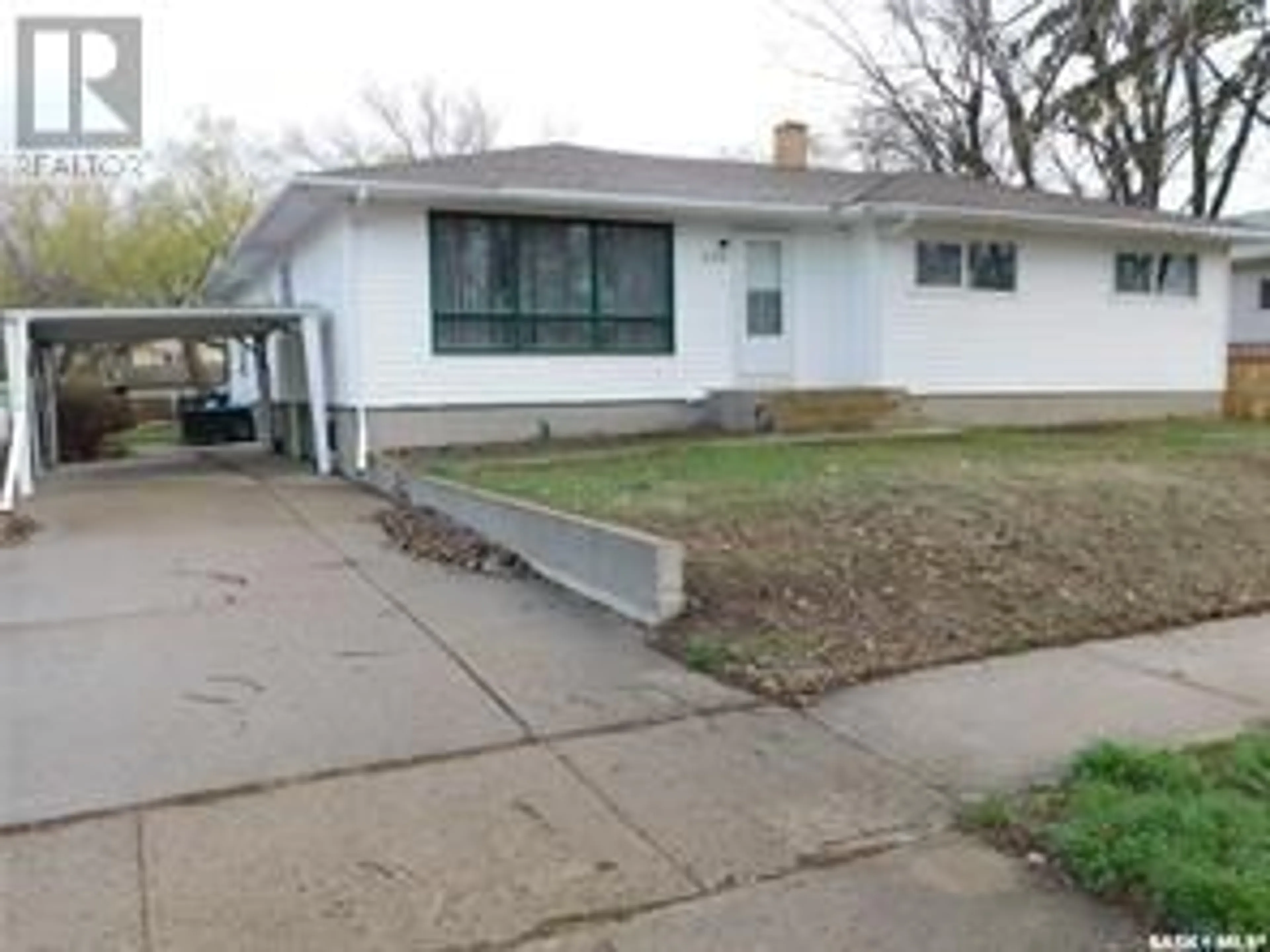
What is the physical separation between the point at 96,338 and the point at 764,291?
10847 millimetres

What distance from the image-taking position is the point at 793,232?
1748 cm

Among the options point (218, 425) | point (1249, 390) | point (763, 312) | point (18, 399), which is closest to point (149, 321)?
point (18, 399)

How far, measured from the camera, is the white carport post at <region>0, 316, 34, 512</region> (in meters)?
14.3

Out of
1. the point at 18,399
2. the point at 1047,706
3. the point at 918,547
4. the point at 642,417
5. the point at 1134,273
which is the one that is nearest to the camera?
the point at 1047,706

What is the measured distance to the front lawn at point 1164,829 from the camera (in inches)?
141

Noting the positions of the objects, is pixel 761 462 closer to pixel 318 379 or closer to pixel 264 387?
pixel 318 379

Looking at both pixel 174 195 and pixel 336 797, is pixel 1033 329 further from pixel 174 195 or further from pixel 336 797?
pixel 174 195

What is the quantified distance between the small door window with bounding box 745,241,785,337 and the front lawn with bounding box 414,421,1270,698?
4913mm

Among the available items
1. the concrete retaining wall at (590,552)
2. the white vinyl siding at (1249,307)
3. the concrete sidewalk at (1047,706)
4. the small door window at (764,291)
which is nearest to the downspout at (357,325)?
the concrete retaining wall at (590,552)

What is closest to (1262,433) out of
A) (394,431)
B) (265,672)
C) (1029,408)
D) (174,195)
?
(1029,408)

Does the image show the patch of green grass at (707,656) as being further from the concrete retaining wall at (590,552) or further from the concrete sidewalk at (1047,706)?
the concrete sidewalk at (1047,706)

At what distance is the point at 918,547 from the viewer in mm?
8188

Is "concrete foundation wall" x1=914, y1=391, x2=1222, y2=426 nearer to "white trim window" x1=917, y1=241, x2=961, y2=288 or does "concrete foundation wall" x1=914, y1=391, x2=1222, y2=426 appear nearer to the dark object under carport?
"white trim window" x1=917, y1=241, x2=961, y2=288

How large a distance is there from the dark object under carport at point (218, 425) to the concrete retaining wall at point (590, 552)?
1944 centimetres
